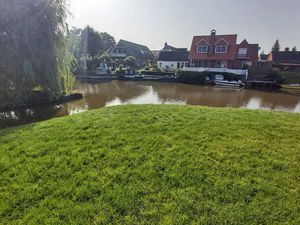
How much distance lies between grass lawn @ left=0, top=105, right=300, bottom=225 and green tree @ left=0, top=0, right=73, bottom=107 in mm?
6061

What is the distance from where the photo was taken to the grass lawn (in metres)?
2.87

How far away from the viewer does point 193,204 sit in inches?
118

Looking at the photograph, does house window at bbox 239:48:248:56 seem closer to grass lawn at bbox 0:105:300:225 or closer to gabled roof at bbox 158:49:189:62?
gabled roof at bbox 158:49:189:62

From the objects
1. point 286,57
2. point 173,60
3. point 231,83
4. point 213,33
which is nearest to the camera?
point 231,83

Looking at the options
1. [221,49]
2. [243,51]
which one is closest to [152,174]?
[221,49]

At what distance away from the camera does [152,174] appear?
3613 mm

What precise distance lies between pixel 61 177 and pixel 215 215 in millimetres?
2534

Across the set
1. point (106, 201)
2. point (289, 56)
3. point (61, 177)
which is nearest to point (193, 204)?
point (106, 201)

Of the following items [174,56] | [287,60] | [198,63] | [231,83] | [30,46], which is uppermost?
[174,56]

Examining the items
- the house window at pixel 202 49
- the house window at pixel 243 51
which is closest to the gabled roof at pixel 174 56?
the house window at pixel 202 49

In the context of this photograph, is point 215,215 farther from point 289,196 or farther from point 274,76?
point 274,76

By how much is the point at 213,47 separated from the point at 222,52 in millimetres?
1677

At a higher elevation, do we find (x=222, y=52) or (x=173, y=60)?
(x=222, y=52)

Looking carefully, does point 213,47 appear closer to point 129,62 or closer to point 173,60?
point 173,60
